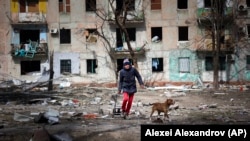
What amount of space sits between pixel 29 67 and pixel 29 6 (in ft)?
20.1

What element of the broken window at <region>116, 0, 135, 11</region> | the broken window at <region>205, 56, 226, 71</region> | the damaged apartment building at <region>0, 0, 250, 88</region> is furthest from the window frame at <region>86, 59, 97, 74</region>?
the broken window at <region>205, 56, 226, 71</region>

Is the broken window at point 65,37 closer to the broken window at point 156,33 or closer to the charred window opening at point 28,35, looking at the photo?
the charred window opening at point 28,35

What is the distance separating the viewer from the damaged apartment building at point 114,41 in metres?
37.5

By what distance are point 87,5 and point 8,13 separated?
792cm

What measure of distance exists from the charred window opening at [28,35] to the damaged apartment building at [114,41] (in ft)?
0.32

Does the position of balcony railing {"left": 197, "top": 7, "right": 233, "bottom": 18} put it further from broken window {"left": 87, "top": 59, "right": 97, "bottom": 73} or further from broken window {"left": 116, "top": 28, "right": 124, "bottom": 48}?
broken window {"left": 87, "top": 59, "right": 97, "bottom": 73}

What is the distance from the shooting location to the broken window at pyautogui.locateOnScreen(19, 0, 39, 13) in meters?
39.0

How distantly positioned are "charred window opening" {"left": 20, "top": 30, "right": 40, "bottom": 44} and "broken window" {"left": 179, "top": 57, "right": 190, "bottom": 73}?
1456 centimetres

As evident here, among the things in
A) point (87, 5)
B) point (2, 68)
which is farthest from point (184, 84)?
point (2, 68)

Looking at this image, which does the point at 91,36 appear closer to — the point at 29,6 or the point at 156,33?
the point at 156,33

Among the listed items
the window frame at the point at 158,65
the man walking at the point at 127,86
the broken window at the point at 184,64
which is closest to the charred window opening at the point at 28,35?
the window frame at the point at 158,65

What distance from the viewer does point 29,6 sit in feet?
128

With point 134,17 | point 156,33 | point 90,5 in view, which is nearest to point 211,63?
point 156,33

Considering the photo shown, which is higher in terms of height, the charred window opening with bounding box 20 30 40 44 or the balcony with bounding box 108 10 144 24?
the balcony with bounding box 108 10 144 24
